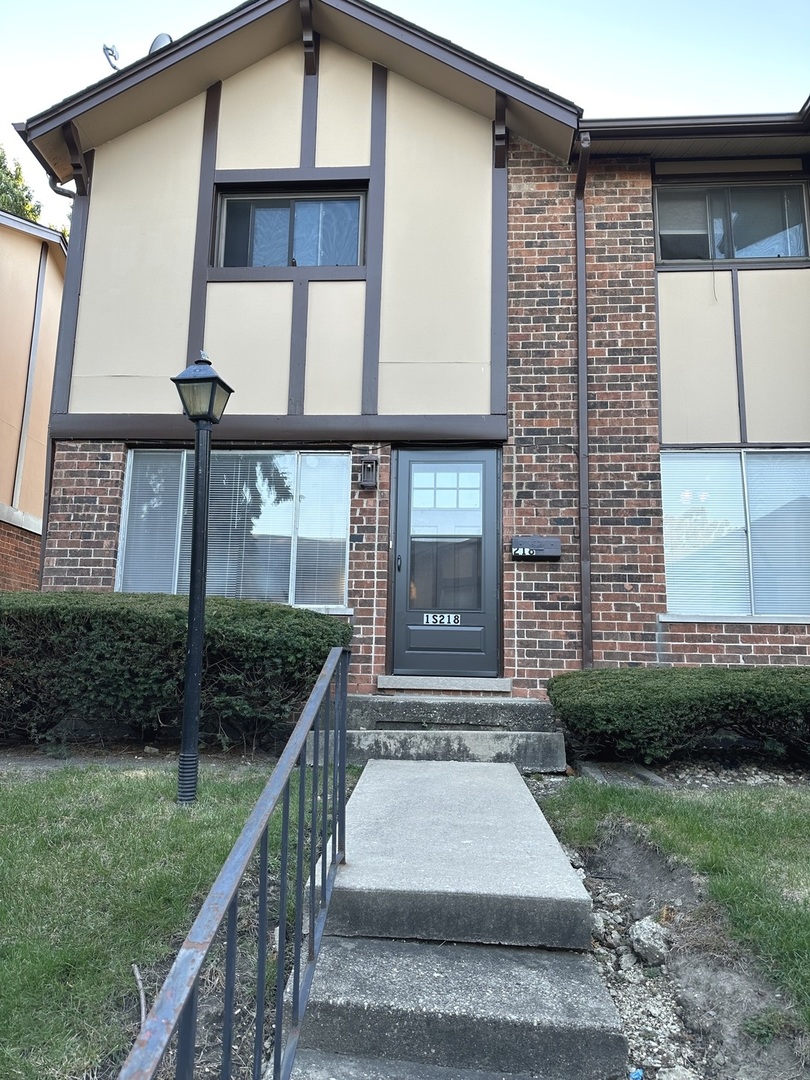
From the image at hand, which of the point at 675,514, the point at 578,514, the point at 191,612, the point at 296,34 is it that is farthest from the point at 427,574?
the point at 296,34

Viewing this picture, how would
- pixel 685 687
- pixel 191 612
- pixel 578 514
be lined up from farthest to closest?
pixel 578 514 → pixel 685 687 → pixel 191 612

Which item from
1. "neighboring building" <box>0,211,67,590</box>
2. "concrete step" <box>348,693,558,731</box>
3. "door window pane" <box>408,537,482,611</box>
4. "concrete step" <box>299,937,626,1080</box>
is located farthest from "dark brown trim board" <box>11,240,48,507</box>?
"concrete step" <box>299,937,626,1080</box>

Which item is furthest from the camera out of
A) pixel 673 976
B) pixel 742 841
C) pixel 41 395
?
pixel 41 395

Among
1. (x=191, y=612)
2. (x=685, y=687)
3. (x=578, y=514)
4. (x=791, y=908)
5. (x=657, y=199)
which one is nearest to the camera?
(x=791, y=908)

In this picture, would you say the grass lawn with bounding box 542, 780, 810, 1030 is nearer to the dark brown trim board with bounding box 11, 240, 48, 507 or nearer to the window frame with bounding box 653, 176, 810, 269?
the window frame with bounding box 653, 176, 810, 269

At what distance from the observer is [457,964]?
2.60 metres

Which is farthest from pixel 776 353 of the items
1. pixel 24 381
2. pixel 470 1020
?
pixel 24 381

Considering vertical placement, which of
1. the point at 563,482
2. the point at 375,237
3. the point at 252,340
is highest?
the point at 375,237

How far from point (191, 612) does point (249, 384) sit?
10.8ft

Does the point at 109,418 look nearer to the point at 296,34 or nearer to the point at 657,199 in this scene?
the point at 296,34

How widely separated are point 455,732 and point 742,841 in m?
2.30

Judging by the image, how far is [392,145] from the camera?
292 inches

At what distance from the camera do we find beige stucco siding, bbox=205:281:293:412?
712cm

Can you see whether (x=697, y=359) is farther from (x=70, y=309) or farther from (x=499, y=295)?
(x=70, y=309)
